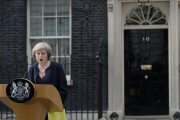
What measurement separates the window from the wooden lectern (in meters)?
6.43

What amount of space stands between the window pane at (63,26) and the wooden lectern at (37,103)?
6559 mm

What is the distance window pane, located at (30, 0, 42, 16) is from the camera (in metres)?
10.2

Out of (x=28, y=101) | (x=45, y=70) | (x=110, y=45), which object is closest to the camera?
(x=28, y=101)

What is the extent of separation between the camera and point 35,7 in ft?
33.4

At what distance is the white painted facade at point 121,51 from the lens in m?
9.42

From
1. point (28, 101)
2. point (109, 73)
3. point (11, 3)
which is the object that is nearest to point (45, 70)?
point (28, 101)

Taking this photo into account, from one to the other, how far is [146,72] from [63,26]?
2333 millimetres

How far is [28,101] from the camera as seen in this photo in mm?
3396

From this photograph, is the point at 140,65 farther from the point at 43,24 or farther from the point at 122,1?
the point at 43,24

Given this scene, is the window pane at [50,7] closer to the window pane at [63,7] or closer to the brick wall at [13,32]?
the window pane at [63,7]

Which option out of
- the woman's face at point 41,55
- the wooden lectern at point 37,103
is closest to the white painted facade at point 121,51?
the woman's face at point 41,55

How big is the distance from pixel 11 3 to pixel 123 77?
10.8ft

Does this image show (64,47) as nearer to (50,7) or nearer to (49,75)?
(50,7)

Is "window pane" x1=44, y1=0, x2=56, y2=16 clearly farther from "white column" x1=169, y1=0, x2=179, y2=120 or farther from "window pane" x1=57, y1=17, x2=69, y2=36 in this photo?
"white column" x1=169, y1=0, x2=179, y2=120
